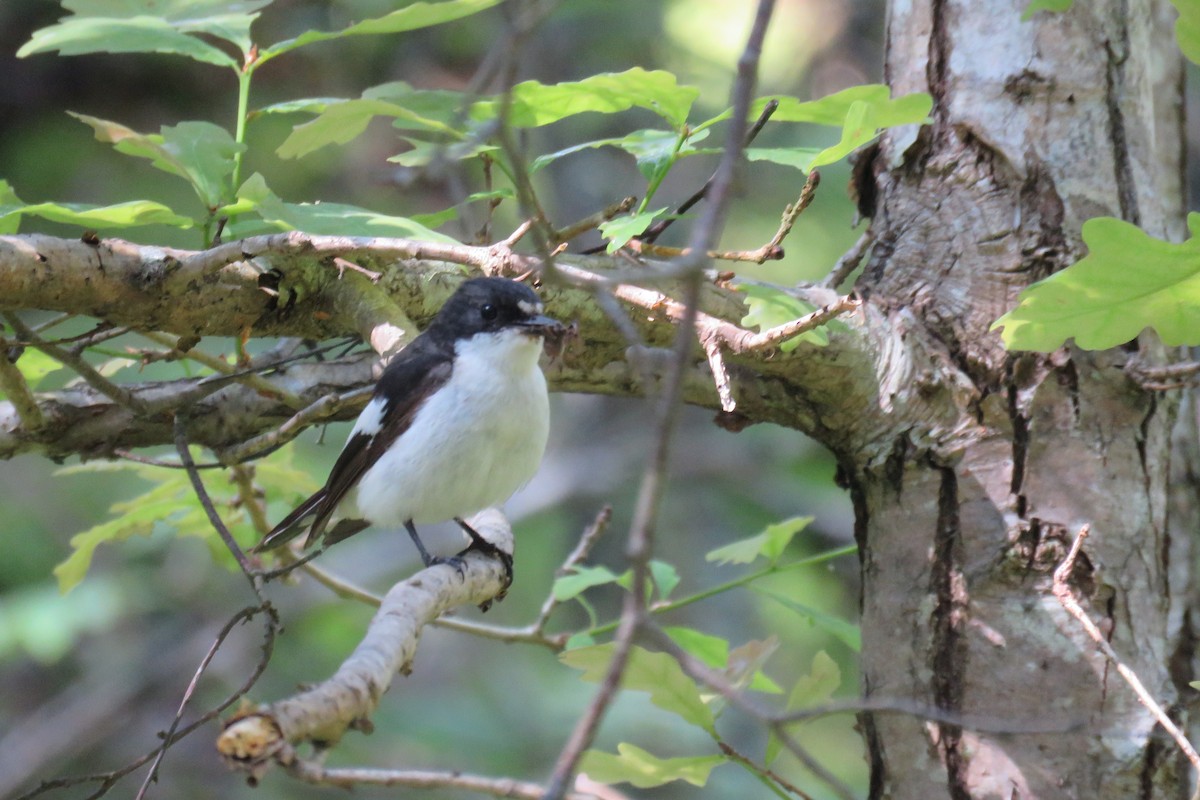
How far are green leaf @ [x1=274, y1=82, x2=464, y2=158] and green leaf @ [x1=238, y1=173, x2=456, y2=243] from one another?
102 mm

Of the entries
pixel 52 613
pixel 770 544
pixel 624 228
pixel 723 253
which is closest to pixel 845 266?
pixel 723 253

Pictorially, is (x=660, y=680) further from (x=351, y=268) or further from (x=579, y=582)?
(x=351, y=268)

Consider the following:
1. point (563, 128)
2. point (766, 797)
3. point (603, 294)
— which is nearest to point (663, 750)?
point (766, 797)

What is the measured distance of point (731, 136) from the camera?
4.00 feet

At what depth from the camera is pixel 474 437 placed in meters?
3.49

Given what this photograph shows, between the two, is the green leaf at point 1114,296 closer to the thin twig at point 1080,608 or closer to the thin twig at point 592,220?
the thin twig at point 1080,608

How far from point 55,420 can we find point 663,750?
607 cm

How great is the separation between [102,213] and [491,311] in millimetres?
1418

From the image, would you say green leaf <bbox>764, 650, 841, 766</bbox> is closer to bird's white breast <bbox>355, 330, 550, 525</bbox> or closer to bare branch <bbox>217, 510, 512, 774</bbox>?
bare branch <bbox>217, 510, 512, 774</bbox>

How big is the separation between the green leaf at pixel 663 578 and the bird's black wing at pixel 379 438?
93 cm

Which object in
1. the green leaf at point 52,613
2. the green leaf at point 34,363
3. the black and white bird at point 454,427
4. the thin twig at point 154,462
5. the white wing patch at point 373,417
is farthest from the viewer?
the green leaf at point 52,613

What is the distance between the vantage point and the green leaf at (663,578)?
314 cm

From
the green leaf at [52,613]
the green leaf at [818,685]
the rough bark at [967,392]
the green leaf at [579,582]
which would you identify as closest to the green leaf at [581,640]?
the green leaf at [579,582]

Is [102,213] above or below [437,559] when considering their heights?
above
